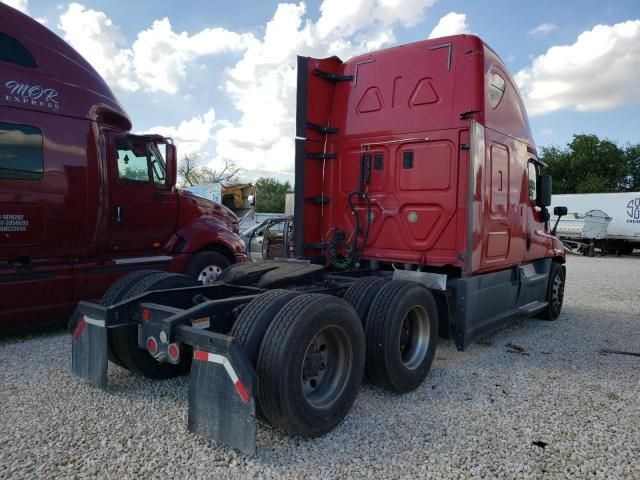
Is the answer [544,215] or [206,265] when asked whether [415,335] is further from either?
[206,265]

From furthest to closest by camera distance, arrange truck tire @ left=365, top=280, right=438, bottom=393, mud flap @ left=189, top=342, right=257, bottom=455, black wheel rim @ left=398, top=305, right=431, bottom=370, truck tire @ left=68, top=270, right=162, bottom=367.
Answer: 1. black wheel rim @ left=398, top=305, right=431, bottom=370
2. truck tire @ left=68, top=270, right=162, bottom=367
3. truck tire @ left=365, top=280, right=438, bottom=393
4. mud flap @ left=189, top=342, right=257, bottom=455

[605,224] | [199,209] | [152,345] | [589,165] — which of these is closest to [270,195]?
[589,165]

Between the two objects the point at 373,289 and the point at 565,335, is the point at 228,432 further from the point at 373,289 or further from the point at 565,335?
the point at 565,335

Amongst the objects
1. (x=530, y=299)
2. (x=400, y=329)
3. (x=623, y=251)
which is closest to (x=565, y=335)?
(x=530, y=299)

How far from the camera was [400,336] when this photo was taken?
4.09 metres

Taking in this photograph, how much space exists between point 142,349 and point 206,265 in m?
3.42

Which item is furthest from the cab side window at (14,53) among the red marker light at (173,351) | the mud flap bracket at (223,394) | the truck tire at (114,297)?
the mud flap bracket at (223,394)

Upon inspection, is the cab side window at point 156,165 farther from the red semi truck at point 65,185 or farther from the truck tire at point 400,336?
the truck tire at point 400,336

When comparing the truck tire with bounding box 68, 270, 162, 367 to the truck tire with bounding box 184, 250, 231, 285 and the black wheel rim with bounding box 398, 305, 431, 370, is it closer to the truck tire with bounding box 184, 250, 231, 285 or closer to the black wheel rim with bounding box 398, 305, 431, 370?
the black wheel rim with bounding box 398, 305, 431, 370

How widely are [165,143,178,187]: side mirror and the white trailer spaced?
20957 mm

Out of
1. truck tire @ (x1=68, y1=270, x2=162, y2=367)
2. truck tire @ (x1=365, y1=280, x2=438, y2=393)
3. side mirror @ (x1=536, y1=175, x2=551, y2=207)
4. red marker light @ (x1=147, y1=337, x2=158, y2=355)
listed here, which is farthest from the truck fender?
side mirror @ (x1=536, y1=175, x2=551, y2=207)

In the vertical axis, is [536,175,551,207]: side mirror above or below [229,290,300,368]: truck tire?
above

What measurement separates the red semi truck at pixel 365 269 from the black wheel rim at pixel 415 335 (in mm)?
13

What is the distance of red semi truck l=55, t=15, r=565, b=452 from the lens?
2994 mm
